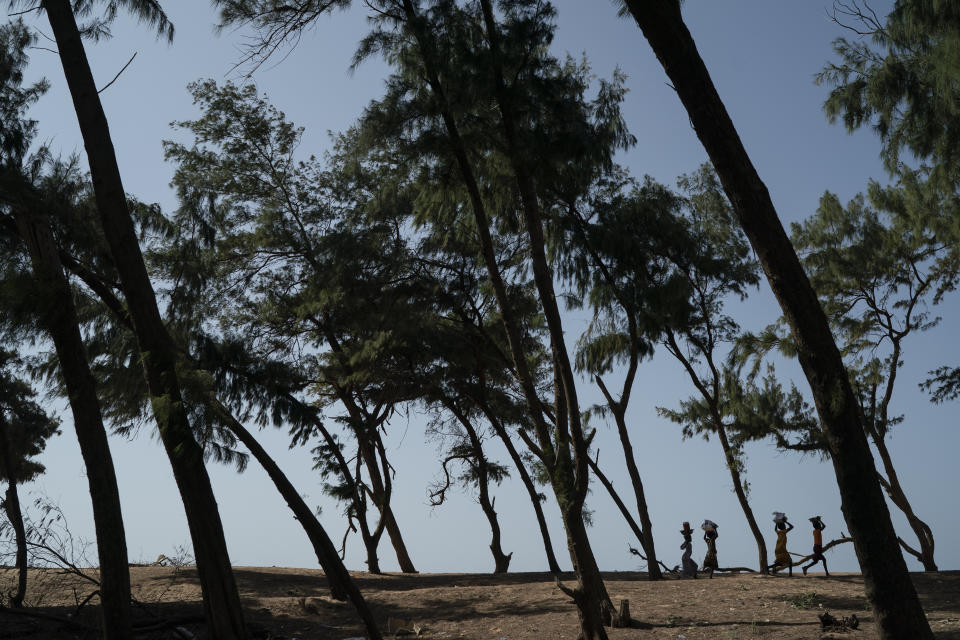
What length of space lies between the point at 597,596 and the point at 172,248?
805cm

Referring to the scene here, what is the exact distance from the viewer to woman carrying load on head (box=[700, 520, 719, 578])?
1521 centimetres

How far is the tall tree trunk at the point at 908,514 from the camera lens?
17.0 meters

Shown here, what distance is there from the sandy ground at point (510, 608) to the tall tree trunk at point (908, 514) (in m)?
2.45

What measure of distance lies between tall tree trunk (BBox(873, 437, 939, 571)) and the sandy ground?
245 centimetres

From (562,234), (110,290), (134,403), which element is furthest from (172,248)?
(562,234)

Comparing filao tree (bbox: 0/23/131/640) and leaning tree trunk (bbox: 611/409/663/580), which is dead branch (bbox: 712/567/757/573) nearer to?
leaning tree trunk (bbox: 611/409/663/580)

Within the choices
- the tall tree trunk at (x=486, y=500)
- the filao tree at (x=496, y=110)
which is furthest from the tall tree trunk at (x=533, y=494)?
the filao tree at (x=496, y=110)

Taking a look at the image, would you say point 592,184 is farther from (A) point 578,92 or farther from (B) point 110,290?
(B) point 110,290

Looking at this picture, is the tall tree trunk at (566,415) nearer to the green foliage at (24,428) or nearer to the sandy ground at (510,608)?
the sandy ground at (510,608)

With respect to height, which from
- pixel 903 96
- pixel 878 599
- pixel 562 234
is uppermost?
pixel 903 96

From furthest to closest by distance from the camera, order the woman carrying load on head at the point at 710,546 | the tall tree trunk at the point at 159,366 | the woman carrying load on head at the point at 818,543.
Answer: the woman carrying load on head at the point at 710,546, the woman carrying load on head at the point at 818,543, the tall tree trunk at the point at 159,366

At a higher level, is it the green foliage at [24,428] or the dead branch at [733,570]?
the green foliage at [24,428]

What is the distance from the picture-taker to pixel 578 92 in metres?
11.6

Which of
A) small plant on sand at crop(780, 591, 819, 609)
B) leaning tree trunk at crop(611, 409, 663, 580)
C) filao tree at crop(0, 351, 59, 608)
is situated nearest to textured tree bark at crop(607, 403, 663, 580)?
leaning tree trunk at crop(611, 409, 663, 580)
